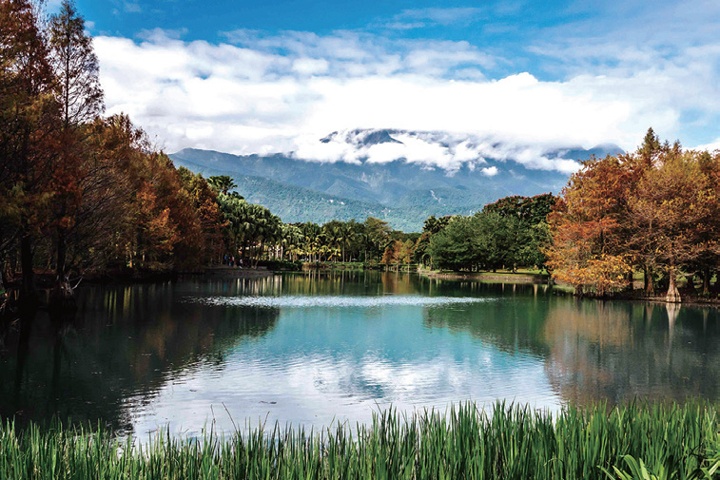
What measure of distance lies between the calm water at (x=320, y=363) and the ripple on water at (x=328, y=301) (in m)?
3.30

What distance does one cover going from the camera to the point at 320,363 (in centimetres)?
1515

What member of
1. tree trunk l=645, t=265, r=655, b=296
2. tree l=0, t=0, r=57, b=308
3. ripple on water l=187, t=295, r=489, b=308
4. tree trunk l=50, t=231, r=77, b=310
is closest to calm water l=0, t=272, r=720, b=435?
tree trunk l=50, t=231, r=77, b=310

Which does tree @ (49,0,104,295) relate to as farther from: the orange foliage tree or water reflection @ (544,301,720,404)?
the orange foliage tree

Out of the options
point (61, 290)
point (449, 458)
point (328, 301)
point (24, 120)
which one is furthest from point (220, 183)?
point (449, 458)

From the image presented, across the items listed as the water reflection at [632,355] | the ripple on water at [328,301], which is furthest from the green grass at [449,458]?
the ripple on water at [328,301]

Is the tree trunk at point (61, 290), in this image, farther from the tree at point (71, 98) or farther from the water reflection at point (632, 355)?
the water reflection at point (632, 355)

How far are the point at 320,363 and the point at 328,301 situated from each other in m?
19.4

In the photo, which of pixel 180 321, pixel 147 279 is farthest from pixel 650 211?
pixel 147 279

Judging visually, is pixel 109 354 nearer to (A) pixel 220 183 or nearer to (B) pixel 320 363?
(B) pixel 320 363

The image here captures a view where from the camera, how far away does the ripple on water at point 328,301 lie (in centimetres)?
3145

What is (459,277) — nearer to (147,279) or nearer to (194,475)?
(147,279)

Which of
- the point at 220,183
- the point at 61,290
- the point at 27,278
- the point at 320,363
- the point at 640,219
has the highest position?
the point at 220,183

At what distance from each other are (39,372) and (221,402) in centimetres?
524

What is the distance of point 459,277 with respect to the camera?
77.1 metres
